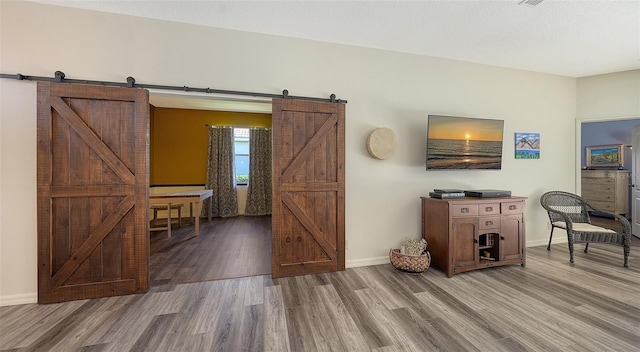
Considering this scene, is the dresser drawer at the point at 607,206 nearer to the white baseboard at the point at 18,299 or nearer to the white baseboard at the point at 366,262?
the white baseboard at the point at 366,262

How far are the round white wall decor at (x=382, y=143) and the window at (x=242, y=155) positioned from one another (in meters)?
4.35

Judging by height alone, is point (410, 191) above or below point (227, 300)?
above

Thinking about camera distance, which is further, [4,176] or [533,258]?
[533,258]

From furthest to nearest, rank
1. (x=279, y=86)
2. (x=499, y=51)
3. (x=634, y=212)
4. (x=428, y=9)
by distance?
(x=634, y=212), (x=499, y=51), (x=279, y=86), (x=428, y=9)

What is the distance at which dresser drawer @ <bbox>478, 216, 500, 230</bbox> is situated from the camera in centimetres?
275

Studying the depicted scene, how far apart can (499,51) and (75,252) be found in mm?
5364

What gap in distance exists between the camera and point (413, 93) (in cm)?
315

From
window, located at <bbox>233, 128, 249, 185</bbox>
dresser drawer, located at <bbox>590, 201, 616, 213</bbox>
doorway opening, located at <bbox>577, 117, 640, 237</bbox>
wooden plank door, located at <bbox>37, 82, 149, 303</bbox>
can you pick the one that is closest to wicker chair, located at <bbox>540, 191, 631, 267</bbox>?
doorway opening, located at <bbox>577, 117, 640, 237</bbox>

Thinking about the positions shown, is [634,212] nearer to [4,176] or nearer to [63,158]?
[63,158]

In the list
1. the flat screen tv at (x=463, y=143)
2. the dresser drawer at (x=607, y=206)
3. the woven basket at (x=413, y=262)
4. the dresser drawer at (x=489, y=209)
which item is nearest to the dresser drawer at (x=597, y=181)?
the dresser drawer at (x=607, y=206)

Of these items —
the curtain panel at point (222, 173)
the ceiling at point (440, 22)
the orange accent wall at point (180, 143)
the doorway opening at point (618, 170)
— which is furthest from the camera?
the curtain panel at point (222, 173)

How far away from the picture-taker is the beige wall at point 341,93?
214 cm

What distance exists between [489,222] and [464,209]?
1.38 feet

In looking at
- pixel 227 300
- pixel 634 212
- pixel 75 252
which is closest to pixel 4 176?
pixel 75 252
